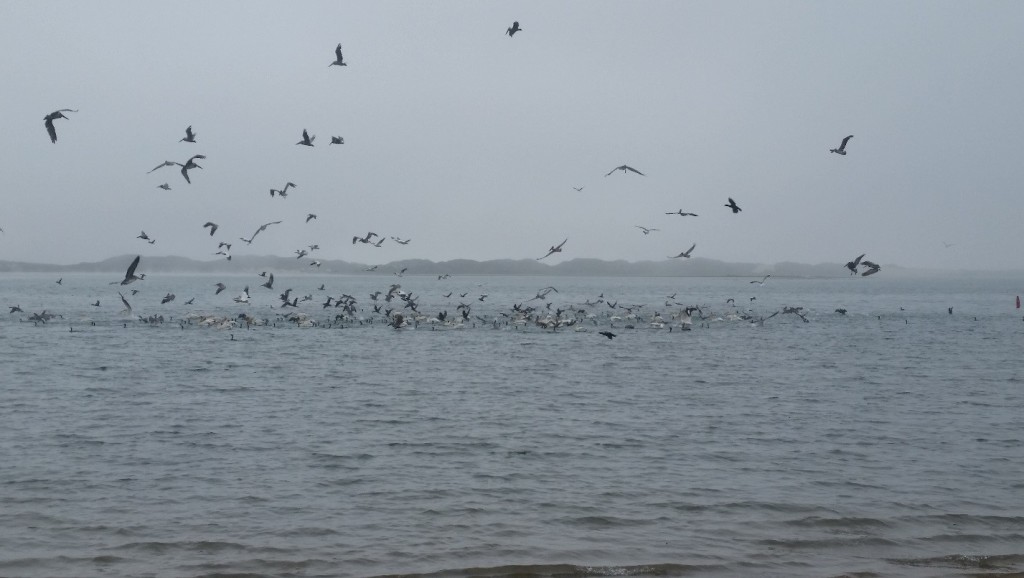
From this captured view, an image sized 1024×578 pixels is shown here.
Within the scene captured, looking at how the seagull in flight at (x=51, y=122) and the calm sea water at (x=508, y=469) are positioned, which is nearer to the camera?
the calm sea water at (x=508, y=469)

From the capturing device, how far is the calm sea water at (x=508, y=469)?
41.6 ft

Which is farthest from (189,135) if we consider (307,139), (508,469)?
(508,469)

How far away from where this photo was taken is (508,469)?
57.3ft

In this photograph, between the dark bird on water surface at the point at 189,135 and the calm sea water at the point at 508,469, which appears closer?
the calm sea water at the point at 508,469

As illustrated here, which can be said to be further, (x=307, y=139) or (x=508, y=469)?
(x=307, y=139)

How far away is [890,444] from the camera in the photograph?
66.6ft

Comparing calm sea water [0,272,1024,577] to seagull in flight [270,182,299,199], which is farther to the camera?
seagull in flight [270,182,299,199]

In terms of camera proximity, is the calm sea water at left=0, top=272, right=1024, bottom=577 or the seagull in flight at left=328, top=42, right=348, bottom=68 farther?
the seagull in flight at left=328, top=42, right=348, bottom=68

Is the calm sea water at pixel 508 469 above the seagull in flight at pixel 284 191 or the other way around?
the other way around

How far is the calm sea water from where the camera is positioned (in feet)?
41.6

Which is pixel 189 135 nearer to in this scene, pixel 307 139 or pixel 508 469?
pixel 307 139

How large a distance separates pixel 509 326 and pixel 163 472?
144 ft

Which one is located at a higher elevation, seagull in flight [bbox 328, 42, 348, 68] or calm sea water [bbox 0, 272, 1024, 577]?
seagull in flight [bbox 328, 42, 348, 68]

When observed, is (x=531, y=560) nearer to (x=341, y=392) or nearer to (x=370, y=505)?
(x=370, y=505)
